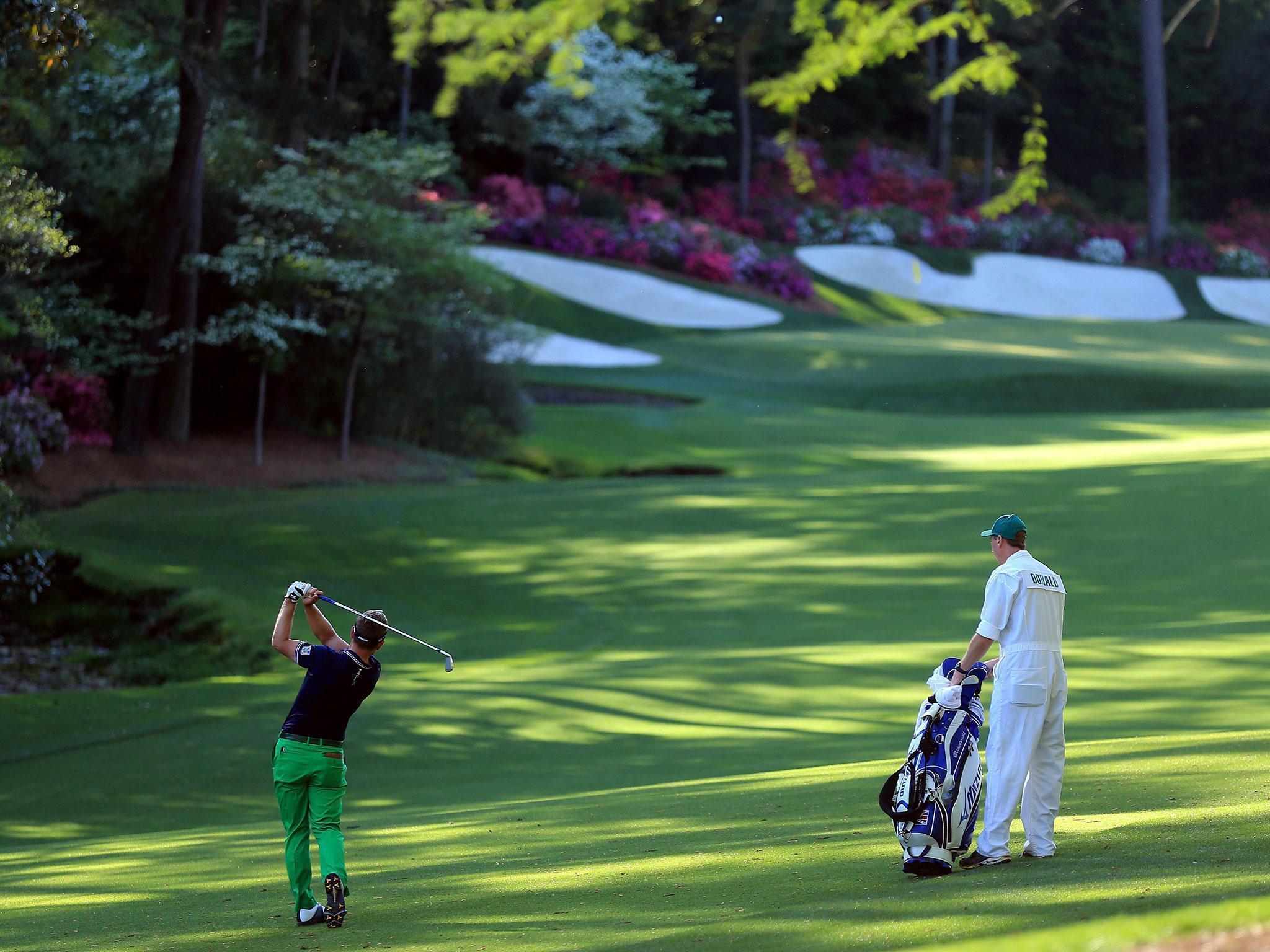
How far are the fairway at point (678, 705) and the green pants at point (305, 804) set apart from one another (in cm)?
28

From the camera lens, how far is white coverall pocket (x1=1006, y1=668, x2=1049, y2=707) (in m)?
6.36

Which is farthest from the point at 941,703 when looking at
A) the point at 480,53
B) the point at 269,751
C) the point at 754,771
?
the point at 269,751

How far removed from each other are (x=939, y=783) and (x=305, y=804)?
295cm

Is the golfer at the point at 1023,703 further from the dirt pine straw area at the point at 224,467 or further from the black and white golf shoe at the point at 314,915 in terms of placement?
the dirt pine straw area at the point at 224,467

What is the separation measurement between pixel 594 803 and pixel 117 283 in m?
20.9

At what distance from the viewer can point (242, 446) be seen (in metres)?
27.6

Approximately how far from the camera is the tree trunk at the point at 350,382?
89.1ft

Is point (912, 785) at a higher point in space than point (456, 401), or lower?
lower

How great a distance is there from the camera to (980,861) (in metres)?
6.56

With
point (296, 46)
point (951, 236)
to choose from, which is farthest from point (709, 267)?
point (296, 46)

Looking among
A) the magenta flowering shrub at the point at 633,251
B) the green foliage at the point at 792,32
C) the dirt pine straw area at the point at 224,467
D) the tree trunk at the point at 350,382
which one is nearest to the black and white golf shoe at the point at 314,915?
the green foliage at the point at 792,32

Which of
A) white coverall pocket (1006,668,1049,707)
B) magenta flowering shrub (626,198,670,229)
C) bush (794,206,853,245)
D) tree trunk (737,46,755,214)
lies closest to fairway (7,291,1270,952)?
white coverall pocket (1006,668,1049,707)

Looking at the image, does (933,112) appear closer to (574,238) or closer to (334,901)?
(574,238)

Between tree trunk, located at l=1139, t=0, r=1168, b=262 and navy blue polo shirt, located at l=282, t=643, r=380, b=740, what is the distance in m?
25.3
